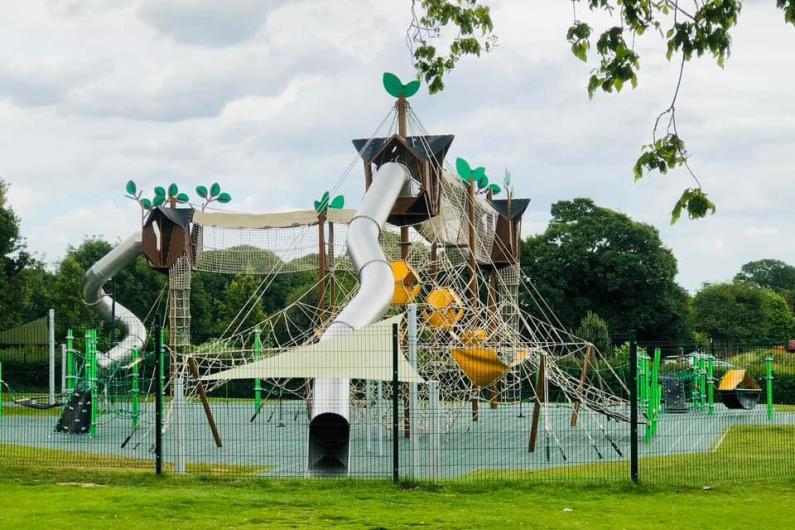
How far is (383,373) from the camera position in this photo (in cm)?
1519

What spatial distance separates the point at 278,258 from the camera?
A: 31641mm

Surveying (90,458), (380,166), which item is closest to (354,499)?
(90,458)

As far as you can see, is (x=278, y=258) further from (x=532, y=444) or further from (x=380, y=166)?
(x=532, y=444)

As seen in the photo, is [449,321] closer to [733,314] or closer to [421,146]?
[421,146]

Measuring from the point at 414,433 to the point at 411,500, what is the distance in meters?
1.08

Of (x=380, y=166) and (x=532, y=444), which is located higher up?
(x=380, y=166)

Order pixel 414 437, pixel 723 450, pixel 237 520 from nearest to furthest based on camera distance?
pixel 237 520, pixel 414 437, pixel 723 450

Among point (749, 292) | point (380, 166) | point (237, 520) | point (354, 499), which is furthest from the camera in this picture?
point (749, 292)

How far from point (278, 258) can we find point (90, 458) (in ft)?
46.4

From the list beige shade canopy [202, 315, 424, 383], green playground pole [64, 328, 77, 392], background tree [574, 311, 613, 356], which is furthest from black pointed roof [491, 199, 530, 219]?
beige shade canopy [202, 315, 424, 383]

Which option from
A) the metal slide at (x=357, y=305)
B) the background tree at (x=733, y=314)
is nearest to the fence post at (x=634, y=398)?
the metal slide at (x=357, y=305)

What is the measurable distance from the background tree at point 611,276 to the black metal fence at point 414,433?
2470 centimetres

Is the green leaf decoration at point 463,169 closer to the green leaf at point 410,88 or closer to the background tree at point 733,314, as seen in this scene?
the green leaf at point 410,88

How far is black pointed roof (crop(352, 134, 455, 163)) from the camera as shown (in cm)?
2417
